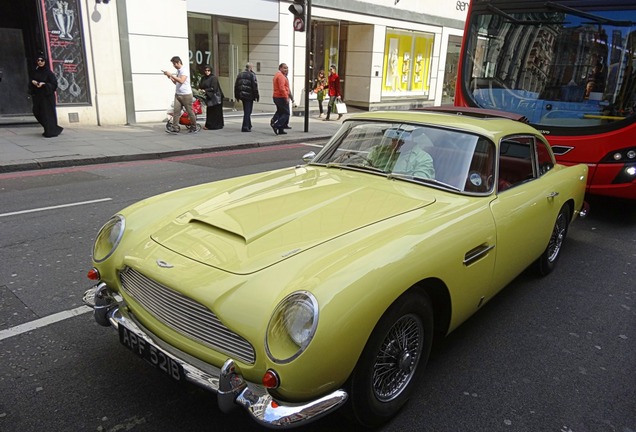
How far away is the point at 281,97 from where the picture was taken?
44.7 ft

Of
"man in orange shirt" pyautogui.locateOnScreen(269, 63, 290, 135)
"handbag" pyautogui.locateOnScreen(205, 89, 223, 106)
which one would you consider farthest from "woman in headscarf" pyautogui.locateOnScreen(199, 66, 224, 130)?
"man in orange shirt" pyautogui.locateOnScreen(269, 63, 290, 135)

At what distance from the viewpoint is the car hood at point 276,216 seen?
2428 millimetres

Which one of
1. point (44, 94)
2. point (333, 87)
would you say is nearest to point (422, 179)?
point (44, 94)

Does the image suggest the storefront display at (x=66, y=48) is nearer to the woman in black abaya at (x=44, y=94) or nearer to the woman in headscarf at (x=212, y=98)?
the woman in black abaya at (x=44, y=94)

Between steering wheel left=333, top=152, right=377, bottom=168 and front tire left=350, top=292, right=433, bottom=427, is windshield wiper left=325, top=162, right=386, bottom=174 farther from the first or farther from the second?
front tire left=350, top=292, right=433, bottom=427

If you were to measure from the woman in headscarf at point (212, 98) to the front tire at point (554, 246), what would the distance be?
1052cm

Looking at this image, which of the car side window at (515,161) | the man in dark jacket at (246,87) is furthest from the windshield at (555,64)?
the man in dark jacket at (246,87)

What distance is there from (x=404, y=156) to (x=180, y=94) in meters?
10.1

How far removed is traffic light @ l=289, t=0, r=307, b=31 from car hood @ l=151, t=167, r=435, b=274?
11108 mm

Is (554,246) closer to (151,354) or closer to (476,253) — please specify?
(476,253)

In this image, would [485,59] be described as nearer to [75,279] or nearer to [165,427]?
[75,279]

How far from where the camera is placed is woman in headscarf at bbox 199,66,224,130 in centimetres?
1297

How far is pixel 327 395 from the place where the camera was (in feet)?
6.73

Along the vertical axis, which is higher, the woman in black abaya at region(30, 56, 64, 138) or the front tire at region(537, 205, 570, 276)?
the woman in black abaya at region(30, 56, 64, 138)
